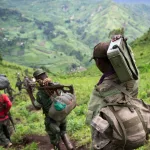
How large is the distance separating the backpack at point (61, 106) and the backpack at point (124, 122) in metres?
2.91

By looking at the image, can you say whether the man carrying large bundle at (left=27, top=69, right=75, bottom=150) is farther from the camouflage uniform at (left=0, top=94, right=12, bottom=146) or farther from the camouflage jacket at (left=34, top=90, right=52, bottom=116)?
the camouflage uniform at (left=0, top=94, right=12, bottom=146)

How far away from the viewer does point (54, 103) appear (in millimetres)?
6969

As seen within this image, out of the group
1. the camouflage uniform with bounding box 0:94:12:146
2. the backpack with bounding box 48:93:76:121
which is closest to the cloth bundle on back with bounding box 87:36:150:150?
the backpack with bounding box 48:93:76:121

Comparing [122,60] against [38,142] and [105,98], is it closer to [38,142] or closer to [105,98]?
[105,98]

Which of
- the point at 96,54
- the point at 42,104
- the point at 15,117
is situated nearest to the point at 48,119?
the point at 42,104

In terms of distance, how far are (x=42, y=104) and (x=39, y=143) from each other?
89.4 inches

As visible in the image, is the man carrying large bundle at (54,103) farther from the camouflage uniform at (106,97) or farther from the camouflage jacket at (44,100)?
the camouflage uniform at (106,97)

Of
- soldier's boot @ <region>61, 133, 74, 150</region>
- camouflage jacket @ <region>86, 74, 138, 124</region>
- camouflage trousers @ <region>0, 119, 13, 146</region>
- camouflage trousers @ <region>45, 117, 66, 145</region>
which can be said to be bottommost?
camouflage trousers @ <region>0, 119, 13, 146</region>

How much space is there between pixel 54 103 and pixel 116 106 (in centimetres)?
322

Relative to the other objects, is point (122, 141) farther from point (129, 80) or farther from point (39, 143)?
point (39, 143)

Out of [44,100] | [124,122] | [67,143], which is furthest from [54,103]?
[124,122]

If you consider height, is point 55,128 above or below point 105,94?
below

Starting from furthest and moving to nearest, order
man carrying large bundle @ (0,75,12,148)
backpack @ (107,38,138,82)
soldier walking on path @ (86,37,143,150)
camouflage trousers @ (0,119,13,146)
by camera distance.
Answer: camouflage trousers @ (0,119,13,146)
man carrying large bundle @ (0,75,12,148)
soldier walking on path @ (86,37,143,150)
backpack @ (107,38,138,82)

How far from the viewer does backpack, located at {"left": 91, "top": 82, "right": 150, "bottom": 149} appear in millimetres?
3779
